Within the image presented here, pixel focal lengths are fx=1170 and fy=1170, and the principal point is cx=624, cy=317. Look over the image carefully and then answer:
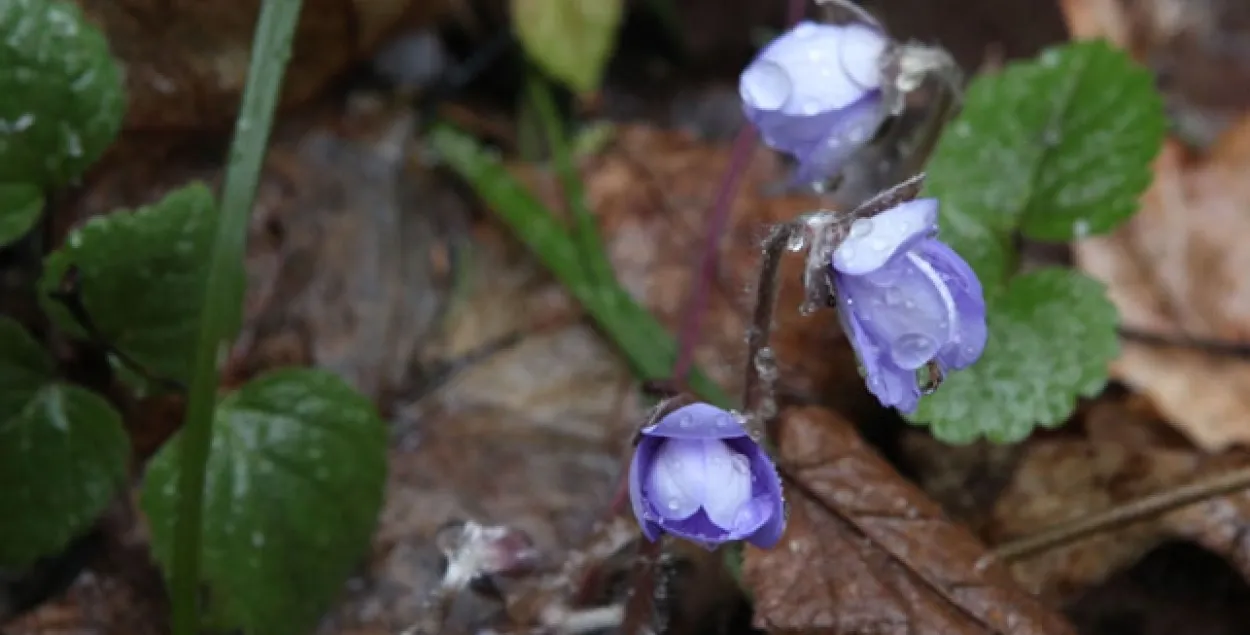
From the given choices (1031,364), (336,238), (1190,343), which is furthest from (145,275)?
(1190,343)

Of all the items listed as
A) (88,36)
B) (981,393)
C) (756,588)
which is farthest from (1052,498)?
(88,36)

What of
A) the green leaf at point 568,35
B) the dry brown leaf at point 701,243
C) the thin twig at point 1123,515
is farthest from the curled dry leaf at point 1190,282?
the green leaf at point 568,35

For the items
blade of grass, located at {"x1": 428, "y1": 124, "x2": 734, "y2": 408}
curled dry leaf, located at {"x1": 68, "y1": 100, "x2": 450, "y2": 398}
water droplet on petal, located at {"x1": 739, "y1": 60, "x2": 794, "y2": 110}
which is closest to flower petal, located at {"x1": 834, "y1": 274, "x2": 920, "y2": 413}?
water droplet on petal, located at {"x1": 739, "y1": 60, "x2": 794, "y2": 110}

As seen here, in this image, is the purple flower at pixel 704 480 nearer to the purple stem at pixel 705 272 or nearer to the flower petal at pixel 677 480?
the flower petal at pixel 677 480

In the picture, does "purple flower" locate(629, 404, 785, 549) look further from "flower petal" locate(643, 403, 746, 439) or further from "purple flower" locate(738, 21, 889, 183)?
"purple flower" locate(738, 21, 889, 183)

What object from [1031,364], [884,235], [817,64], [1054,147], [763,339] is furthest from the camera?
[1054,147]

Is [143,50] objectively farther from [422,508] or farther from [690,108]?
[690,108]

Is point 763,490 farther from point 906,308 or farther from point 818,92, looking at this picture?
point 818,92
